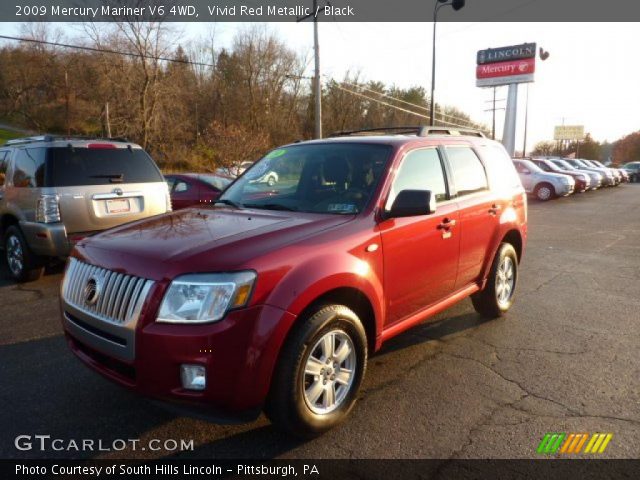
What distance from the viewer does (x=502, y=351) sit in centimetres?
420

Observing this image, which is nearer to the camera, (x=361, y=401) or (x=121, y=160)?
(x=361, y=401)

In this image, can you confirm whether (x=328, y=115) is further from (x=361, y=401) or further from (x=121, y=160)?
(x=361, y=401)

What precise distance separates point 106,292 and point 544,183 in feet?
68.6

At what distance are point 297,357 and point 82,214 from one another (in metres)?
4.52

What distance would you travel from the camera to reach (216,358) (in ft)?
7.91

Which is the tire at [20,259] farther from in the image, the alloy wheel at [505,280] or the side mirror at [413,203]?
the alloy wheel at [505,280]

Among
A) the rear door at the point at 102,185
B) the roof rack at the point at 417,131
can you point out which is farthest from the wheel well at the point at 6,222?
the roof rack at the point at 417,131

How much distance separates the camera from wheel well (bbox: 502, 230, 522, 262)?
5.12m

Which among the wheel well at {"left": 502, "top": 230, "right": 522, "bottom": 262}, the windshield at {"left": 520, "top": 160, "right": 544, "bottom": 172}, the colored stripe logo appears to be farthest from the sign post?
the colored stripe logo

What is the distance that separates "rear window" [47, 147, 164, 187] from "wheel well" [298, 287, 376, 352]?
4494 millimetres

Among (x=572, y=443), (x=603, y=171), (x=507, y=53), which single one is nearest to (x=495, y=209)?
(x=572, y=443)

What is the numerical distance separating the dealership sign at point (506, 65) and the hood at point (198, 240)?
153ft

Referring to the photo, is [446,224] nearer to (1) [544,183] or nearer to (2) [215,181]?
(2) [215,181]

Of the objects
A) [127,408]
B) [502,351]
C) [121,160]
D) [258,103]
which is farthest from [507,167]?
[258,103]
